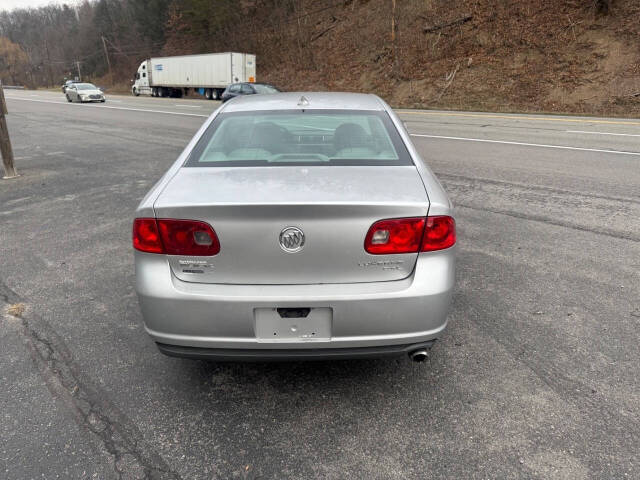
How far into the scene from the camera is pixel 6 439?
2.39 m

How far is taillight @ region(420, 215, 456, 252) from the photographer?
2389 millimetres

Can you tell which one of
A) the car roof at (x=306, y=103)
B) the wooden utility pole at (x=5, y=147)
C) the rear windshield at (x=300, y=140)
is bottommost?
the wooden utility pole at (x=5, y=147)

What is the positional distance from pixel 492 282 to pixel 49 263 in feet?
14.0

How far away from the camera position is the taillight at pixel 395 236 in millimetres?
2309

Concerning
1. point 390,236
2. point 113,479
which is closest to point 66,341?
point 113,479

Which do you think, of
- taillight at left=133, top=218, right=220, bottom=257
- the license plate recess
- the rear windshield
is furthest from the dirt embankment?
taillight at left=133, top=218, right=220, bottom=257

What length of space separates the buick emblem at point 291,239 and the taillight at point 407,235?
319 mm

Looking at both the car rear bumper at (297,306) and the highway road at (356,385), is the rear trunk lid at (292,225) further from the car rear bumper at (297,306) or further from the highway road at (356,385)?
the highway road at (356,385)

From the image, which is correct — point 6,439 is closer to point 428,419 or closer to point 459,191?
point 428,419

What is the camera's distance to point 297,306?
2.28 meters

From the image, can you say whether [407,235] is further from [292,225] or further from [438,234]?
[292,225]

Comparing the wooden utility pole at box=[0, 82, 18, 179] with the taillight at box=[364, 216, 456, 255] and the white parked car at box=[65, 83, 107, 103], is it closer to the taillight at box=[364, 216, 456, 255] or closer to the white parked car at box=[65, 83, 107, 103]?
the taillight at box=[364, 216, 456, 255]

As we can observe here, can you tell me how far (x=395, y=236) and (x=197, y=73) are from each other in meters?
39.9

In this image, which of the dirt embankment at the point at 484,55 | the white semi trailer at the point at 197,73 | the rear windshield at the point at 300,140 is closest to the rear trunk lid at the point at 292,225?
the rear windshield at the point at 300,140
